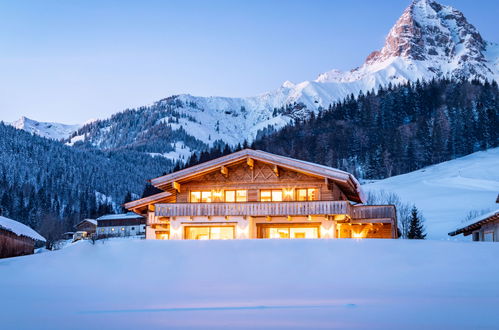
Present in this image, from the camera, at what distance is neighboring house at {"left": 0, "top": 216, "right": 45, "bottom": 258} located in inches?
1416

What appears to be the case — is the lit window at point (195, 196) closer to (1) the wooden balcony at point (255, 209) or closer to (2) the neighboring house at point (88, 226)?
(1) the wooden balcony at point (255, 209)

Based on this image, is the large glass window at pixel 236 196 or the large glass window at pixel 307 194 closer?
the large glass window at pixel 307 194

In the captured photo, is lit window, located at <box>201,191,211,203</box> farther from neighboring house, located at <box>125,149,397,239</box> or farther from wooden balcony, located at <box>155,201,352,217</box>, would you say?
wooden balcony, located at <box>155,201,352,217</box>

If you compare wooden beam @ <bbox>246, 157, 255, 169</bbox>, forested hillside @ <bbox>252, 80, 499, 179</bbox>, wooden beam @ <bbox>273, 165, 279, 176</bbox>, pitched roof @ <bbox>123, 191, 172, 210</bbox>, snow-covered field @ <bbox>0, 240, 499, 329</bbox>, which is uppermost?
forested hillside @ <bbox>252, 80, 499, 179</bbox>

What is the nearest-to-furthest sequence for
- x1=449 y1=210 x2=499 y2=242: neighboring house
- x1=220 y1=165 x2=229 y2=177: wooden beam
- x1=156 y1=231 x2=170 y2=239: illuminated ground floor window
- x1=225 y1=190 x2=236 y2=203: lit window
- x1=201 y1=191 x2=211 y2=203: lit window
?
x1=449 y1=210 x2=499 y2=242: neighboring house, x1=220 y1=165 x2=229 y2=177: wooden beam, x1=225 y1=190 x2=236 y2=203: lit window, x1=201 y1=191 x2=211 y2=203: lit window, x1=156 y1=231 x2=170 y2=239: illuminated ground floor window

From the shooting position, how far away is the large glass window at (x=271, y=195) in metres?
35.2

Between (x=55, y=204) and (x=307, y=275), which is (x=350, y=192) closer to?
(x=307, y=275)

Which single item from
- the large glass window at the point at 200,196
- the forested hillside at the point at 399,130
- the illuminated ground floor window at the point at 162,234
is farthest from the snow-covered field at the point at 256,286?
the forested hillside at the point at 399,130

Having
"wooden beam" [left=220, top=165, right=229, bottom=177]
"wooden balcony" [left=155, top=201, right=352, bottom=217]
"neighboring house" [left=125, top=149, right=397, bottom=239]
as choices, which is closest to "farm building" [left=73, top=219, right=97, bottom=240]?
"neighboring house" [left=125, top=149, right=397, bottom=239]

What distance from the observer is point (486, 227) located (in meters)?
33.1

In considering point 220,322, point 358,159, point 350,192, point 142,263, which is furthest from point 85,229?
point 220,322

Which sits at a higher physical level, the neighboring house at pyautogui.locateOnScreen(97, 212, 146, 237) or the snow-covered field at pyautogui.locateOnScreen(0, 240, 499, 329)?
the neighboring house at pyautogui.locateOnScreen(97, 212, 146, 237)

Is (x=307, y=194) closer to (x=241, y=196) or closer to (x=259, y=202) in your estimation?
(x=259, y=202)

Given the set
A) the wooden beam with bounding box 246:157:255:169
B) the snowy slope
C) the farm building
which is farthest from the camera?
the farm building
